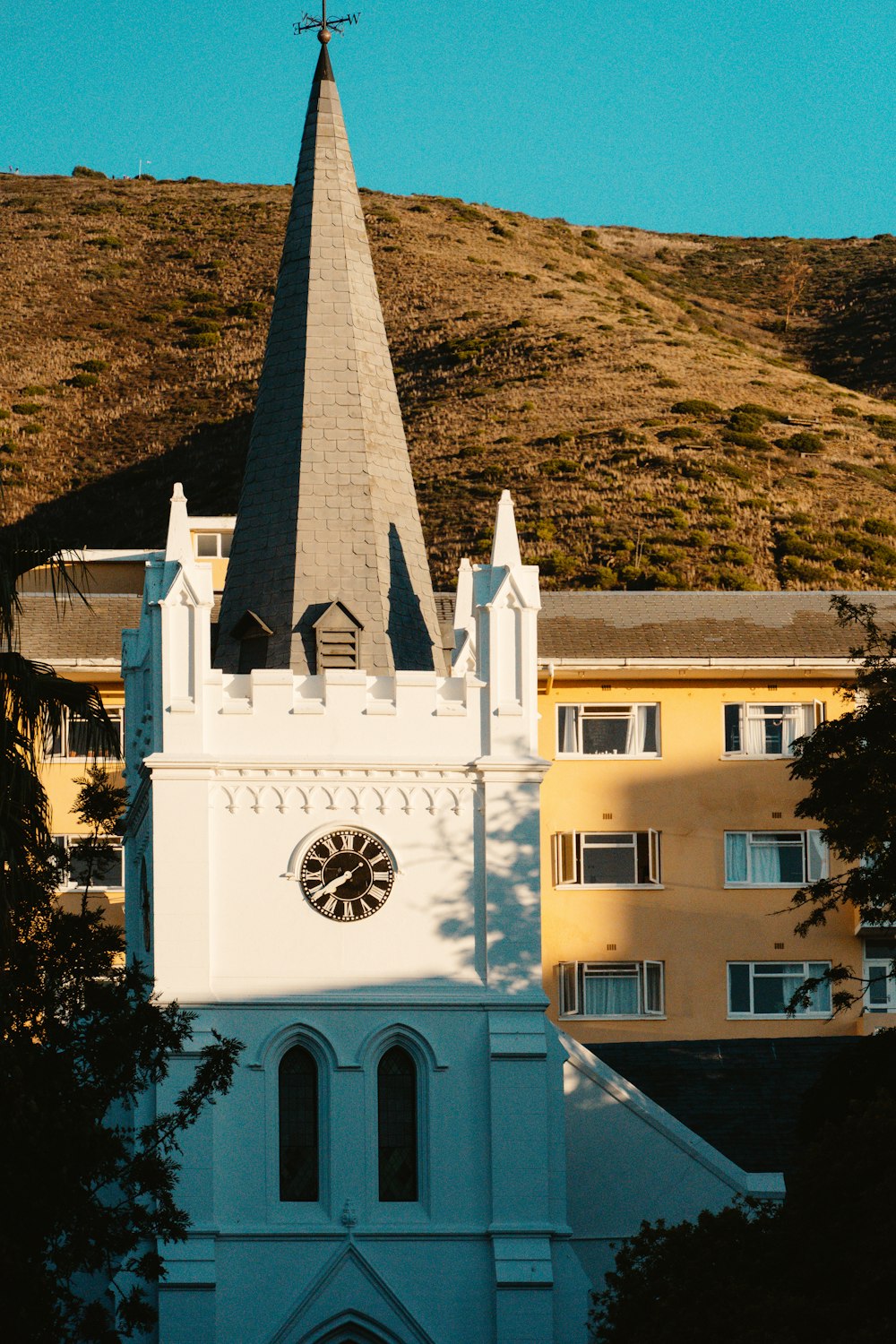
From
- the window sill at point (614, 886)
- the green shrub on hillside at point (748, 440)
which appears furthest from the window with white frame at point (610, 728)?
the green shrub on hillside at point (748, 440)

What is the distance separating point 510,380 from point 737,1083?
282ft

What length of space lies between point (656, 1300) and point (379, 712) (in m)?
10.5

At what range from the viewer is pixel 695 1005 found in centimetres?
5175

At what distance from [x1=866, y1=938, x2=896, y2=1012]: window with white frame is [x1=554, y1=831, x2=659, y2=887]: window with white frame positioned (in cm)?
556

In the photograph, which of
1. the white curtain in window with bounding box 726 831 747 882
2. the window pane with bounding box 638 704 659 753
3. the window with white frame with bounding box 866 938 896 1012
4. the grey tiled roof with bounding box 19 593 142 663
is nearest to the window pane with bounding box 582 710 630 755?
the window pane with bounding box 638 704 659 753

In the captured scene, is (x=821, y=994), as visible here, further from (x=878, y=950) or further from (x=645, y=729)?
(x=645, y=729)

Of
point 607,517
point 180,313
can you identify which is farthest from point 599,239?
point 607,517

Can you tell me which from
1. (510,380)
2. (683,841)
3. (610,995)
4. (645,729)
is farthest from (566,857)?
(510,380)

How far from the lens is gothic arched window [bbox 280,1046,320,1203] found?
32.1 m

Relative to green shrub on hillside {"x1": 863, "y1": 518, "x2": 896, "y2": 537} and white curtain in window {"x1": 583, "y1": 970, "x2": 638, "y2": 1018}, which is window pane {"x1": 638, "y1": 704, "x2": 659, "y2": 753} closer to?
white curtain in window {"x1": 583, "y1": 970, "x2": 638, "y2": 1018}

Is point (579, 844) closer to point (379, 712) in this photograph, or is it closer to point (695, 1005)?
point (695, 1005)

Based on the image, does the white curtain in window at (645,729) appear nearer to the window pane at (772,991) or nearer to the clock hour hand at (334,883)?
the window pane at (772,991)

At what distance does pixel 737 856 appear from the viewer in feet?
174

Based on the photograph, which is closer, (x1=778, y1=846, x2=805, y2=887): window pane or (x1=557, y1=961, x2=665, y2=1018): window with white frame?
(x1=557, y1=961, x2=665, y2=1018): window with white frame
